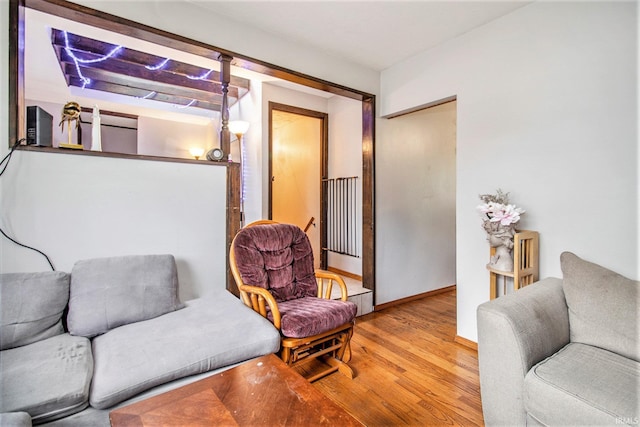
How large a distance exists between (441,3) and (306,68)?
1.18 metres

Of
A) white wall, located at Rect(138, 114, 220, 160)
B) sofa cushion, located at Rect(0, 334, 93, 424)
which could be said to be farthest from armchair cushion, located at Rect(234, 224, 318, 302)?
white wall, located at Rect(138, 114, 220, 160)

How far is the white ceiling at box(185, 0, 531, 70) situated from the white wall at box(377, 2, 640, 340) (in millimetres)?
183

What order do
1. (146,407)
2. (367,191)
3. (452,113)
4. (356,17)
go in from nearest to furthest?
(146,407)
(356,17)
(367,191)
(452,113)

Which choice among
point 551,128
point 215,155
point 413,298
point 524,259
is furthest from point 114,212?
point 413,298

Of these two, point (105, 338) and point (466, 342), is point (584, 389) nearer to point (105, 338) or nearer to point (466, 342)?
point (466, 342)

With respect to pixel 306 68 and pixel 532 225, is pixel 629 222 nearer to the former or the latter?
pixel 532 225

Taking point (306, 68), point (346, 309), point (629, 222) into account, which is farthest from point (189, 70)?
point (629, 222)

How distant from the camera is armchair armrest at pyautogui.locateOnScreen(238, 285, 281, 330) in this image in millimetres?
1846

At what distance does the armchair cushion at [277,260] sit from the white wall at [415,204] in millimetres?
1122

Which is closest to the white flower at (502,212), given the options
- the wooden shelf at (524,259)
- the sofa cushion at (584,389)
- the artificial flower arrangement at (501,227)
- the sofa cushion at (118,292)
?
the artificial flower arrangement at (501,227)

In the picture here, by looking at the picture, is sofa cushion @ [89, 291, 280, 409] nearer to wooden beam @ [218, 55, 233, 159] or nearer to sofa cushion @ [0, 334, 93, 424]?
sofa cushion @ [0, 334, 93, 424]

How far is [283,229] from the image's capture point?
8.05ft

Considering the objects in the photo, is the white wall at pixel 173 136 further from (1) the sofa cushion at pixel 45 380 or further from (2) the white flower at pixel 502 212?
(2) the white flower at pixel 502 212

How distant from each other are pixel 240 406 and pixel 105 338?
0.97 m
